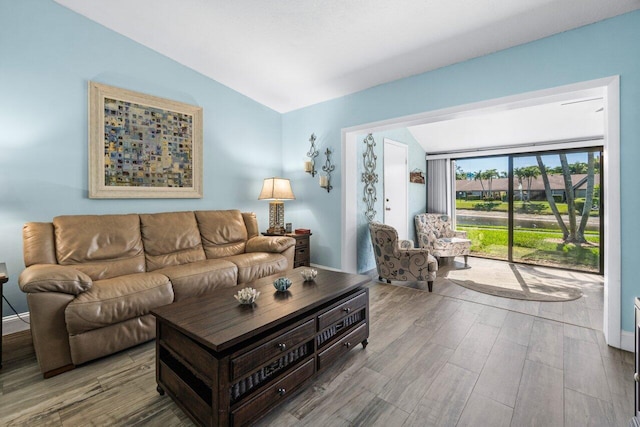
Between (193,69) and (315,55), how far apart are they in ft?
5.33

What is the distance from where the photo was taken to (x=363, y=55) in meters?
3.05

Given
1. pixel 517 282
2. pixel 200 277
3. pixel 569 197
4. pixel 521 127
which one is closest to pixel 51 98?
pixel 200 277

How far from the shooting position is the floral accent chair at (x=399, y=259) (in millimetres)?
3496

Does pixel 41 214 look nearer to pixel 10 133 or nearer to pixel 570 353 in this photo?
pixel 10 133

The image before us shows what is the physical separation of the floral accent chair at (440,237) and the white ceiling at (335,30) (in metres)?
2.89

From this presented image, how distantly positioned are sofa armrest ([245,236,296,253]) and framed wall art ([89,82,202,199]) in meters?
0.94

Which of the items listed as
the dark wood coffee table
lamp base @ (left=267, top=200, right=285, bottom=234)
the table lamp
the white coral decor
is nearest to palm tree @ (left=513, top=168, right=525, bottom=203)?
the table lamp

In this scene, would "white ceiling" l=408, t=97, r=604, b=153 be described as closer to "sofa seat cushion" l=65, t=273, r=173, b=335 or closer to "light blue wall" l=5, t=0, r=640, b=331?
"light blue wall" l=5, t=0, r=640, b=331

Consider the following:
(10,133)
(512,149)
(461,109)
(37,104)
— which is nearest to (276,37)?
(461,109)

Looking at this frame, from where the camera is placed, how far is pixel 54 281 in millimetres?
1836

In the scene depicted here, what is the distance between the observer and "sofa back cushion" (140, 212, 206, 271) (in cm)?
294

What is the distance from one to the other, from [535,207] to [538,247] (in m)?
0.68

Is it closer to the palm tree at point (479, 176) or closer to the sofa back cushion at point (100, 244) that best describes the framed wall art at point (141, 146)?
the sofa back cushion at point (100, 244)

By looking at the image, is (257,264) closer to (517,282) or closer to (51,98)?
(51,98)
